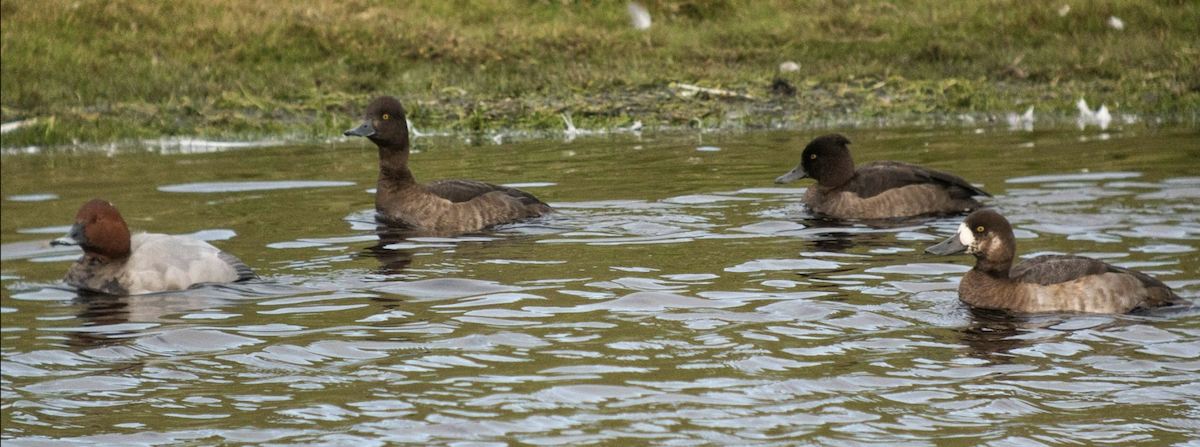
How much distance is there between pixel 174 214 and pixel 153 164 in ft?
12.7

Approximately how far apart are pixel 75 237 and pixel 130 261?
0.39m

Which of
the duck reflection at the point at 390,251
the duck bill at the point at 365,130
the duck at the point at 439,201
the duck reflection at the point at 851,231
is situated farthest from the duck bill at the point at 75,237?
the duck reflection at the point at 851,231

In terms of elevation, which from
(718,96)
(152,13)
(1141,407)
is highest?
(152,13)

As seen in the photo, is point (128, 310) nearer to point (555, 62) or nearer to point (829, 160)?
point (829, 160)

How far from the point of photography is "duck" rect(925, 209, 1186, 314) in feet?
30.3

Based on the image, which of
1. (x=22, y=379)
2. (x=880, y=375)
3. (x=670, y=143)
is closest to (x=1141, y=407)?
(x=880, y=375)

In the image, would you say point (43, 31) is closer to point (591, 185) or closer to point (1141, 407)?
point (591, 185)

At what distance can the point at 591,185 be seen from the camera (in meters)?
15.7

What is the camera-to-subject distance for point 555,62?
79.4 ft

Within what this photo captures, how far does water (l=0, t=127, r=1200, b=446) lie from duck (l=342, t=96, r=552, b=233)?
0.31 metres

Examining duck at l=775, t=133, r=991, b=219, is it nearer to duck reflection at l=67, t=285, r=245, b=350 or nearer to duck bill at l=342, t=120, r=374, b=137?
duck bill at l=342, t=120, r=374, b=137

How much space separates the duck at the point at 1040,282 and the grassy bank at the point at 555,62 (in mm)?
11524

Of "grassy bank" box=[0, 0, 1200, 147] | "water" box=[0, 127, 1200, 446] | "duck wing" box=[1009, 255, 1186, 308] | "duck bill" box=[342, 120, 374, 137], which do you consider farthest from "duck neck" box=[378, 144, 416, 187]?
"grassy bank" box=[0, 0, 1200, 147]

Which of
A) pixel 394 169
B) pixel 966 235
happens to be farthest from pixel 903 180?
pixel 394 169
